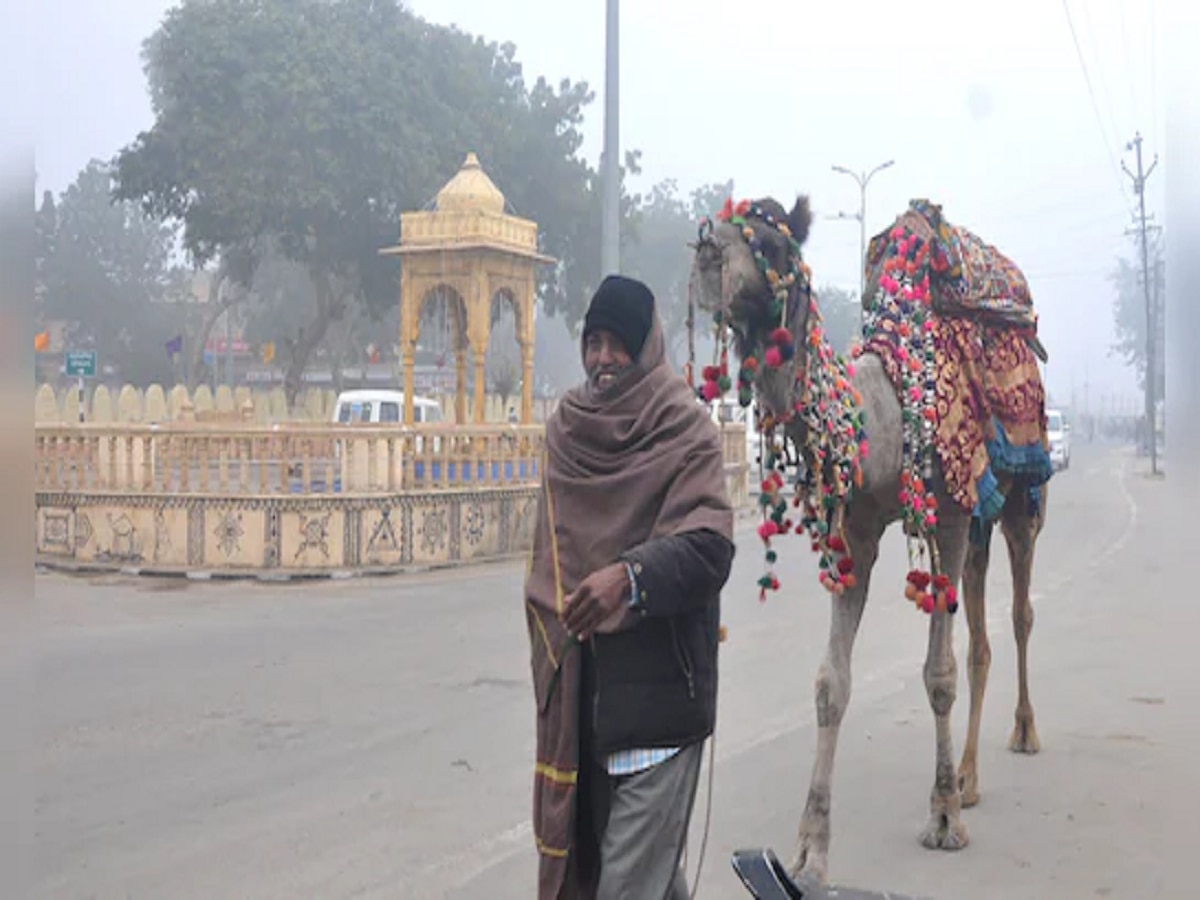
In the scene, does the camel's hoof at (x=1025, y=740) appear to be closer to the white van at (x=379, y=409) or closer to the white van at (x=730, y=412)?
the white van at (x=730, y=412)

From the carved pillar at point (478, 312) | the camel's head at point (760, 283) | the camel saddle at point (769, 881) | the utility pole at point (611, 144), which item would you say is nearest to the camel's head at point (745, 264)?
the camel's head at point (760, 283)

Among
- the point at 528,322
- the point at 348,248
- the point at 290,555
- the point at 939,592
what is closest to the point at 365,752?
the point at 939,592

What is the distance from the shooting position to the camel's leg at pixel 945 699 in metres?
5.32

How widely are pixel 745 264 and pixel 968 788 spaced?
3013mm

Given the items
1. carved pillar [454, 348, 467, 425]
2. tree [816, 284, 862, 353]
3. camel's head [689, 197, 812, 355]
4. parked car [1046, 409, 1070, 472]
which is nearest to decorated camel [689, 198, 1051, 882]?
camel's head [689, 197, 812, 355]

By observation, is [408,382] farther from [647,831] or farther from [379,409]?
[647,831]

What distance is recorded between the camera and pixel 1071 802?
595 cm

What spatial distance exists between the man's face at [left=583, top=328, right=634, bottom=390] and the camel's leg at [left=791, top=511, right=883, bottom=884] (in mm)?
2063

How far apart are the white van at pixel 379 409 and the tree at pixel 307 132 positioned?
9.15 meters

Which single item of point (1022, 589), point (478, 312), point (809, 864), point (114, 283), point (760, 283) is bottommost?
point (809, 864)

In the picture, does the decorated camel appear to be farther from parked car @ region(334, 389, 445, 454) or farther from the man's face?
parked car @ region(334, 389, 445, 454)

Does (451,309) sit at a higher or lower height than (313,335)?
lower

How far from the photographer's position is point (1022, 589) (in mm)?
7172

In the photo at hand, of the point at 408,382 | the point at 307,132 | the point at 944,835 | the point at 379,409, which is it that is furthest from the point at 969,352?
the point at 307,132
